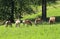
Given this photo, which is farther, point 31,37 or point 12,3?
point 12,3

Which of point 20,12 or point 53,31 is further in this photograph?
point 20,12

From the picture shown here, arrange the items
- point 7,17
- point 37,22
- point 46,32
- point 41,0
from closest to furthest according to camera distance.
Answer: point 46,32
point 37,22
point 41,0
point 7,17

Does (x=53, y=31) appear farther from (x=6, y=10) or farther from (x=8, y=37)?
(x=6, y=10)

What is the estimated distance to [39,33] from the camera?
18016 millimetres

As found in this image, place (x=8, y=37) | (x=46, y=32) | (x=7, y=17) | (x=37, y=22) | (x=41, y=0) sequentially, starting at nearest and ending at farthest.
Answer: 1. (x=8, y=37)
2. (x=46, y=32)
3. (x=37, y=22)
4. (x=41, y=0)
5. (x=7, y=17)

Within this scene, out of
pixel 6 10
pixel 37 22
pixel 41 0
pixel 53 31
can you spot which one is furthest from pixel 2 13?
pixel 53 31

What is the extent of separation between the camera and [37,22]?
1022 inches

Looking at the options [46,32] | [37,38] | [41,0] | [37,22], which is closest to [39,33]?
[46,32]

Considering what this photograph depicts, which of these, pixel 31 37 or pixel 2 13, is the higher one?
pixel 31 37

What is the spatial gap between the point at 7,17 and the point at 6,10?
1.02 meters

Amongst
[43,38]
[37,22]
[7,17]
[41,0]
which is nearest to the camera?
[43,38]

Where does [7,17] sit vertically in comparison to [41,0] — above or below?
below

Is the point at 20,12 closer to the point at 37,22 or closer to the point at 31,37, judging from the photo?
the point at 37,22

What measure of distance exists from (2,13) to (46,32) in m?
21.1
